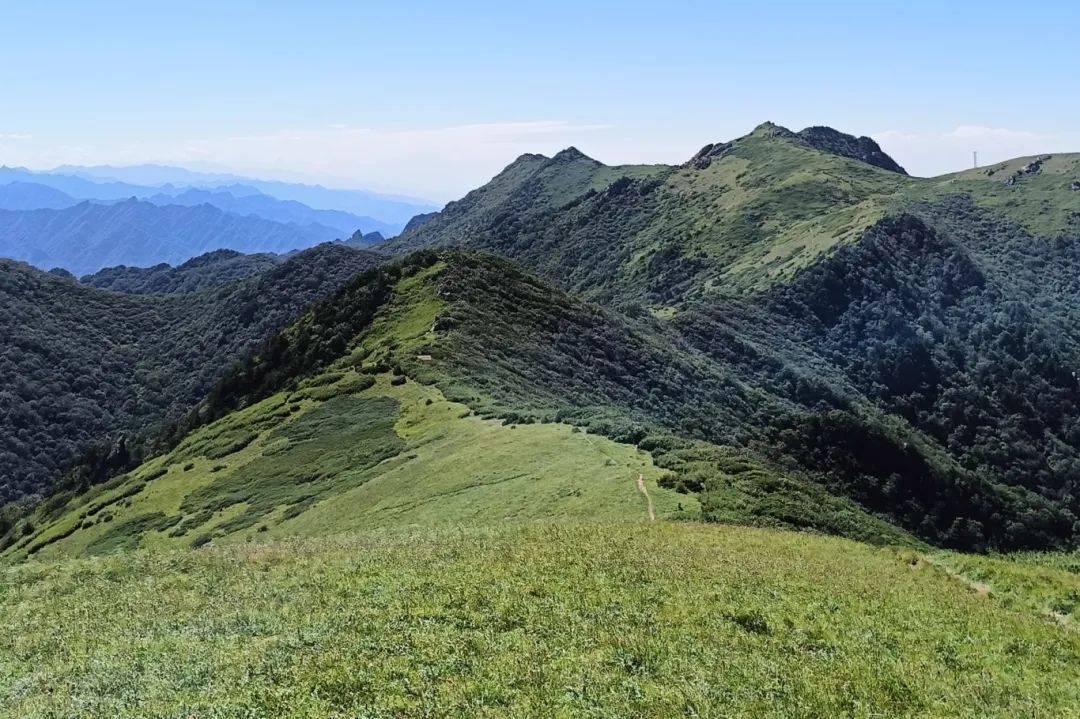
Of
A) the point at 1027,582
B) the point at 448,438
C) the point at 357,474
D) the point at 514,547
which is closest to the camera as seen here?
the point at 1027,582

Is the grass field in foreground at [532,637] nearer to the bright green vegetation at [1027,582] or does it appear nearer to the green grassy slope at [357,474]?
the bright green vegetation at [1027,582]

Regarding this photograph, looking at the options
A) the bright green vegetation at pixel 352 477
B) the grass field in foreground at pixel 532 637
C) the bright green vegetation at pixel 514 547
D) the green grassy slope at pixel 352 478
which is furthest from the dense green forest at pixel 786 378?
the grass field in foreground at pixel 532 637

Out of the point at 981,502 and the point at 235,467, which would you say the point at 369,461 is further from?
the point at 981,502

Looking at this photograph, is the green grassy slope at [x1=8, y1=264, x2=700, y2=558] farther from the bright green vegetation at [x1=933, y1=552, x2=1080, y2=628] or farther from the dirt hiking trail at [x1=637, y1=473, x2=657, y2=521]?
the bright green vegetation at [x1=933, y1=552, x2=1080, y2=628]

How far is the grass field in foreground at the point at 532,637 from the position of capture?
1371 centimetres

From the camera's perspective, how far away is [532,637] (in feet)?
53.3

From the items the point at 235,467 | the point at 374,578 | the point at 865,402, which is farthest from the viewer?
the point at 865,402

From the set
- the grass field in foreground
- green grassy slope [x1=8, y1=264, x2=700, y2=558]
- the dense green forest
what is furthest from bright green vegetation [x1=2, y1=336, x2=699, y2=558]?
the grass field in foreground

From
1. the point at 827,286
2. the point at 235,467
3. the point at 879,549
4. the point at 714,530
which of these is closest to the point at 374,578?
the point at 714,530

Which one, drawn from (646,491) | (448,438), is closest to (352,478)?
(448,438)

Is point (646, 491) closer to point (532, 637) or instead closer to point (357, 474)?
point (532, 637)

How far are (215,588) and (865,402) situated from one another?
131762 millimetres

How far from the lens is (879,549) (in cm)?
2820

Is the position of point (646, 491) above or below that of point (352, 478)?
above
